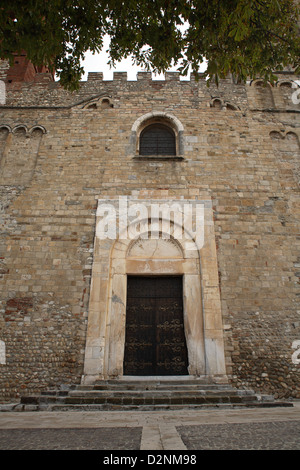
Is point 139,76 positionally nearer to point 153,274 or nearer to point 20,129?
point 20,129

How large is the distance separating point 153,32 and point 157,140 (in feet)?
15.4

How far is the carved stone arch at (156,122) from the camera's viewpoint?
8.27 m

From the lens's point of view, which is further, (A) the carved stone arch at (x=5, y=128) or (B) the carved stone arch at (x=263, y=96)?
(B) the carved stone arch at (x=263, y=96)

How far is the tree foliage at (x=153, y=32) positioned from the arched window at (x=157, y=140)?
12.5ft

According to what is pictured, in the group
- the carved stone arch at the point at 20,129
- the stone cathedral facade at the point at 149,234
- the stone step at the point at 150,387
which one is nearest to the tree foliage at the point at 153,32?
the stone cathedral facade at the point at 149,234

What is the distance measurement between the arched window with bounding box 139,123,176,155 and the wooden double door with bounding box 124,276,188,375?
12.4 ft

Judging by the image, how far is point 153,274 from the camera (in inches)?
274

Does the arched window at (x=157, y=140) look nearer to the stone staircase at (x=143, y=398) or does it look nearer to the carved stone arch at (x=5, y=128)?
the carved stone arch at (x=5, y=128)

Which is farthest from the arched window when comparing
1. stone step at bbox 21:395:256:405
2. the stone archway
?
stone step at bbox 21:395:256:405

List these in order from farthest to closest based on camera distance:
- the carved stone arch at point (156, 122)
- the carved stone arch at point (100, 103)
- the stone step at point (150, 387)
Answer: the carved stone arch at point (100, 103)
the carved stone arch at point (156, 122)
the stone step at point (150, 387)

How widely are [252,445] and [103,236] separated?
5627mm

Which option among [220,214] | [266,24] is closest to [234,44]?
[266,24]

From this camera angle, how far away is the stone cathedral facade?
6137 mm

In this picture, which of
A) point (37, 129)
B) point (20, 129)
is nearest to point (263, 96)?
point (37, 129)
